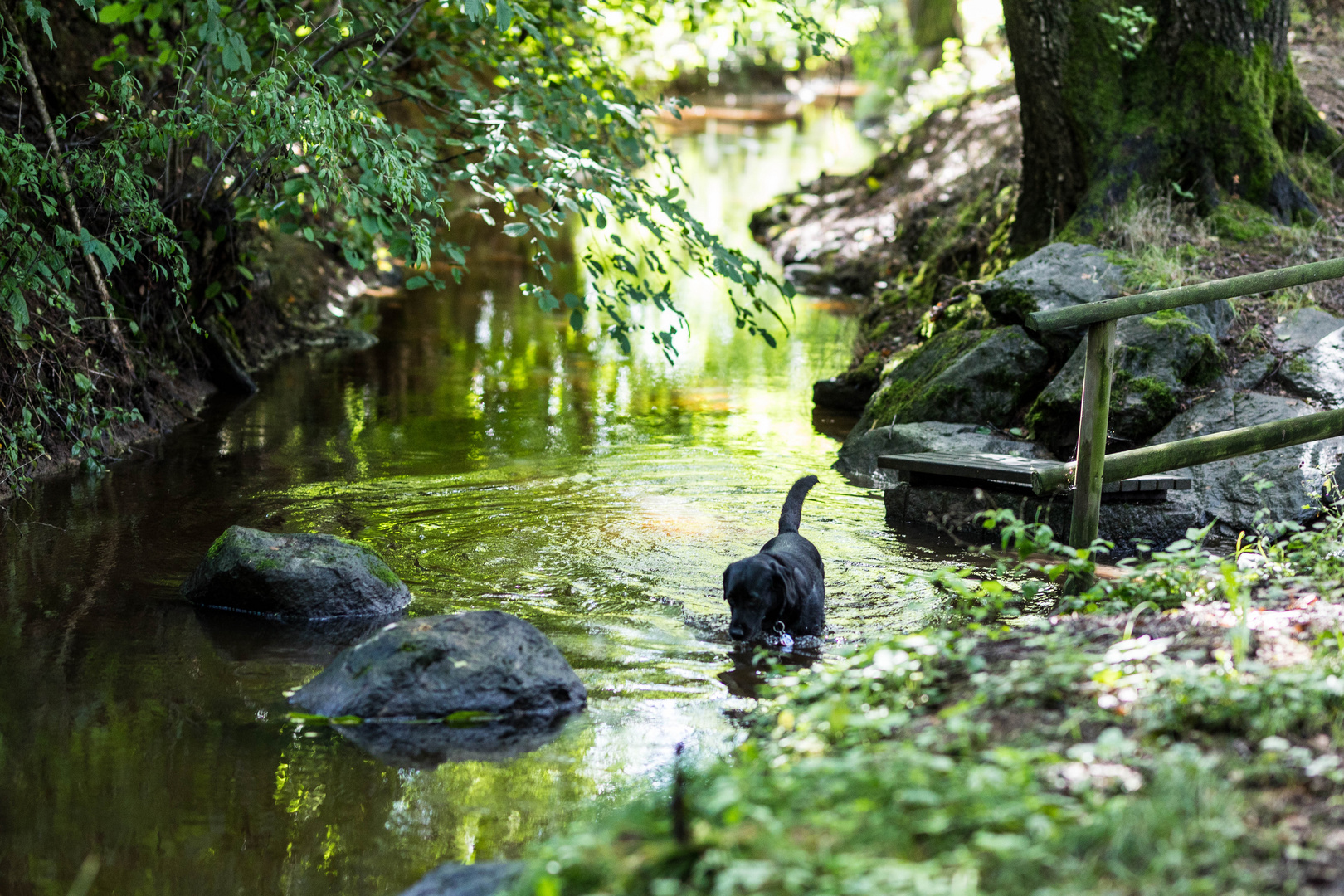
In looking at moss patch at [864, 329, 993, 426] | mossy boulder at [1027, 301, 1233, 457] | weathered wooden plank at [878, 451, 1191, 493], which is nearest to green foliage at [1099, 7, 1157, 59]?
mossy boulder at [1027, 301, 1233, 457]

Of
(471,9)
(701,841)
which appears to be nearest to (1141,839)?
(701,841)

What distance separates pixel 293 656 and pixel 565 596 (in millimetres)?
1569

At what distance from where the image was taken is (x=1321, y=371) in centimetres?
852

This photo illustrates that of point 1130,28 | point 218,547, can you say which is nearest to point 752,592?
point 218,547

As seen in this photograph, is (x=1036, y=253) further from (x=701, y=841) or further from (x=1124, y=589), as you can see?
(x=701, y=841)

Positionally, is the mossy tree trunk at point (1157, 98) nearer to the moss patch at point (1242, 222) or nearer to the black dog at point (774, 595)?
the moss patch at point (1242, 222)

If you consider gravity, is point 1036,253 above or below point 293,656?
above

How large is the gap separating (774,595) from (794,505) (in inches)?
49.0

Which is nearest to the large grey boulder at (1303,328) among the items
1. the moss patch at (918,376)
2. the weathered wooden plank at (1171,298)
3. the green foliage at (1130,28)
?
the moss patch at (918,376)

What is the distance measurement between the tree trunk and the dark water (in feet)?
61.0

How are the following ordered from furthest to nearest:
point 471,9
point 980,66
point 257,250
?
point 980,66, point 257,250, point 471,9

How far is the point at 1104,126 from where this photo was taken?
1103 cm

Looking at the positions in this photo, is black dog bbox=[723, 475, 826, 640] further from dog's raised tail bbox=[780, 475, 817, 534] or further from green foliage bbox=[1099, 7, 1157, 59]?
green foliage bbox=[1099, 7, 1157, 59]

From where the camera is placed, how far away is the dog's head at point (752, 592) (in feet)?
18.5
